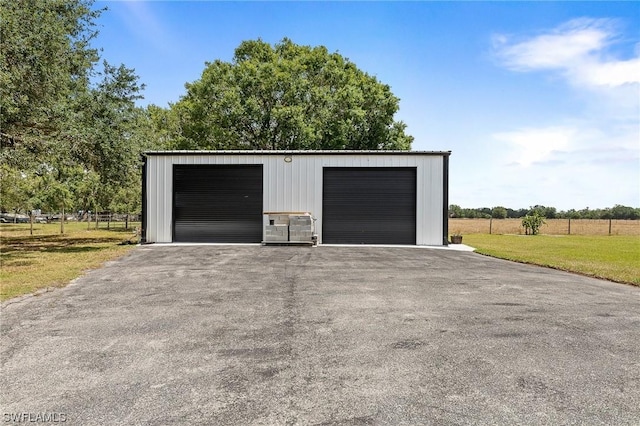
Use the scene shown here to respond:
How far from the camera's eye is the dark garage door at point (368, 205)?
16719mm

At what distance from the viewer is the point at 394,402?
9.30 ft

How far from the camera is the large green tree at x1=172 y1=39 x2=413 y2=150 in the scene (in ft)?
88.5

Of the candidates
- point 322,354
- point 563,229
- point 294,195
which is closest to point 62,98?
point 294,195

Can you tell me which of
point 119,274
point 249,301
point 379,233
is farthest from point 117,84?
point 249,301

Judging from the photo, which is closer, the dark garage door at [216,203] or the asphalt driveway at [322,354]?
the asphalt driveway at [322,354]

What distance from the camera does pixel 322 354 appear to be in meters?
3.78

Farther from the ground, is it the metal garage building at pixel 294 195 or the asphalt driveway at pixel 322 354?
the metal garage building at pixel 294 195

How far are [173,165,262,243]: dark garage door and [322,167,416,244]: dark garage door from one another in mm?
3150

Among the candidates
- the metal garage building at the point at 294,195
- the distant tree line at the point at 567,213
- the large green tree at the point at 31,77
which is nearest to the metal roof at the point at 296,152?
the metal garage building at the point at 294,195

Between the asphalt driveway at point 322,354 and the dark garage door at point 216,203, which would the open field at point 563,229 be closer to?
the dark garage door at point 216,203

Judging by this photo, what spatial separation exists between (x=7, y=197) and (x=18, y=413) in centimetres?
3088

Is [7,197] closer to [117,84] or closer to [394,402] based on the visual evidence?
[117,84]

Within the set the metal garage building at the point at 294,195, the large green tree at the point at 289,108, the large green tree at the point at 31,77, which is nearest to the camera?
the large green tree at the point at 31,77

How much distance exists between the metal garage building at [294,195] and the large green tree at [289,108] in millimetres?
10222
